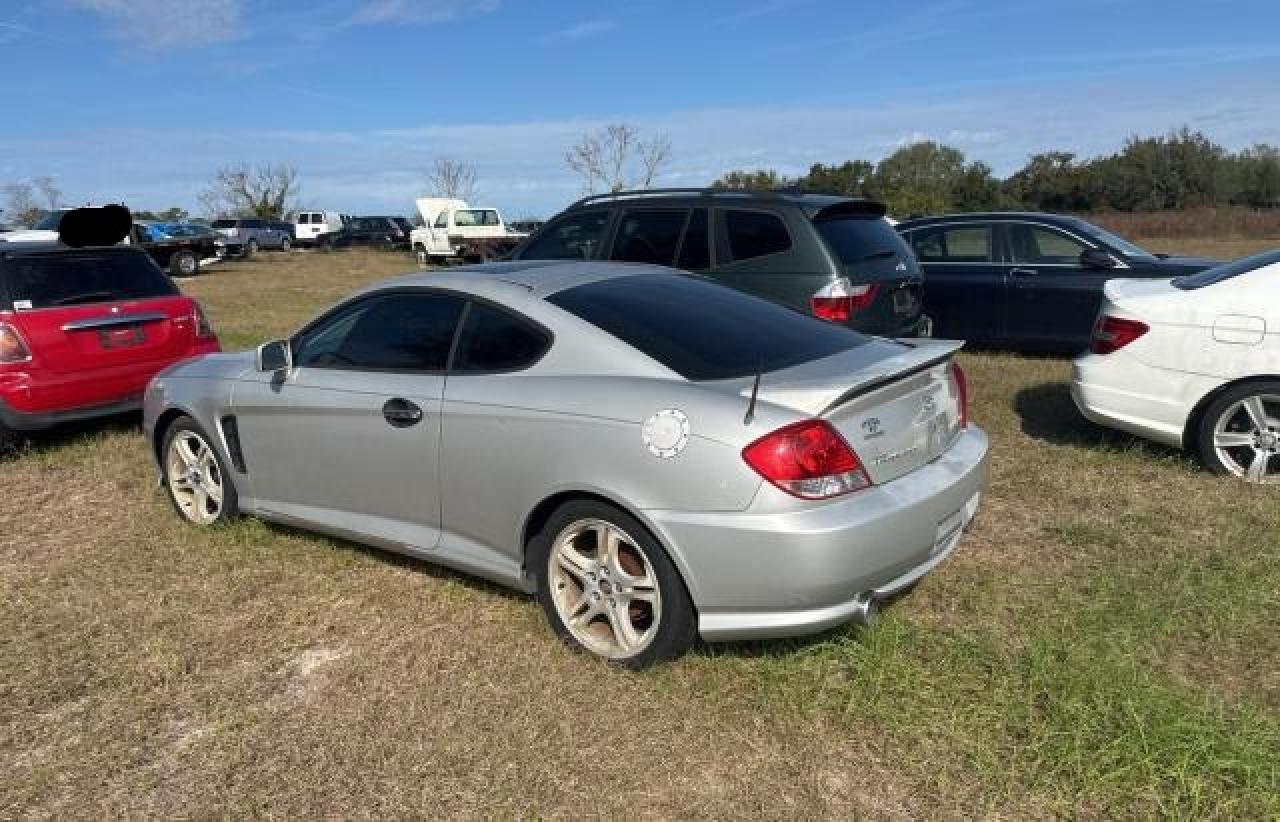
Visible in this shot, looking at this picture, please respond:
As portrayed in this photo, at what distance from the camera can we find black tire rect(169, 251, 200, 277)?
1061 inches

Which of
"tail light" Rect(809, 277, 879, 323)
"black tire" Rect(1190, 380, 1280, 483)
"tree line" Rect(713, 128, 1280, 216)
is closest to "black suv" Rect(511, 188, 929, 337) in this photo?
"tail light" Rect(809, 277, 879, 323)

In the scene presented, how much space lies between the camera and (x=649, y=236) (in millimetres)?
7301

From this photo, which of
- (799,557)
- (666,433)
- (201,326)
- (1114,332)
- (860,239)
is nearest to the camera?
(799,557)

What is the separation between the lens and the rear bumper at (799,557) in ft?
9.86

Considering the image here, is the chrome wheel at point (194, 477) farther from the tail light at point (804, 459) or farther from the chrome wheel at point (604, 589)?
the tail light at point (804, 459)

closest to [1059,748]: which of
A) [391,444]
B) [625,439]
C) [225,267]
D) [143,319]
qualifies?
[625,439]

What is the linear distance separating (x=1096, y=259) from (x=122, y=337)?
7.92 m

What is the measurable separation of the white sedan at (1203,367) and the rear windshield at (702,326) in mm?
2620

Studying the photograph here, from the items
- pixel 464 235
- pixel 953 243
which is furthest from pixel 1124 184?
pixel 953 243

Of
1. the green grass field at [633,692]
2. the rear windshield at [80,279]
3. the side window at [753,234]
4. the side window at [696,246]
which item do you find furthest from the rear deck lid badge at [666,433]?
the rear windshield at [80,279]

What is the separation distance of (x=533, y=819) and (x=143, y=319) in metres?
5.59

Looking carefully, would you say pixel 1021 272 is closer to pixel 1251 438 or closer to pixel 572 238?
pixel 1251 438

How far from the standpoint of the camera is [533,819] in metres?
2.72

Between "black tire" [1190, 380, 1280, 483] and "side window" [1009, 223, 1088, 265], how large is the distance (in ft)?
12.4
